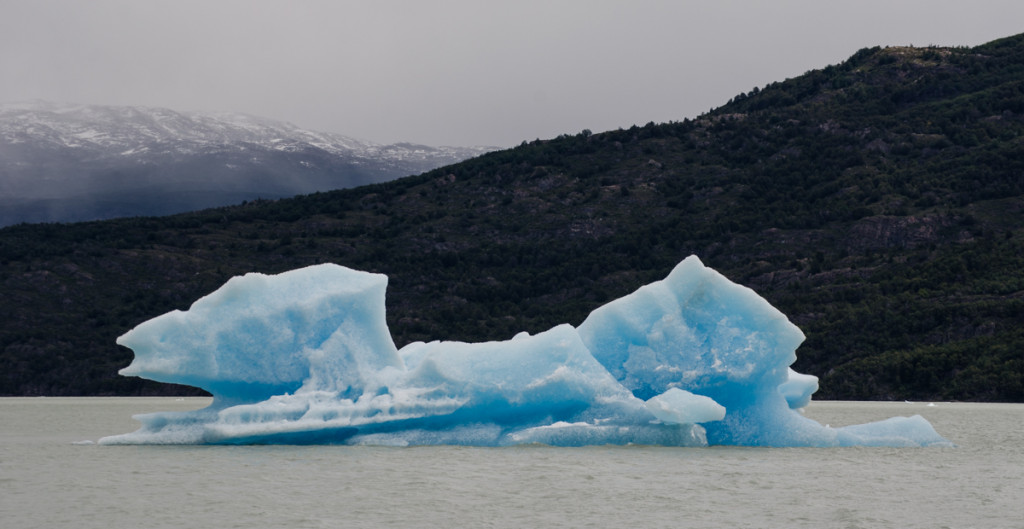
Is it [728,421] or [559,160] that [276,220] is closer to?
[559,160]

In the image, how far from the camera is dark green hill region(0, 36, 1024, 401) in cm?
4575

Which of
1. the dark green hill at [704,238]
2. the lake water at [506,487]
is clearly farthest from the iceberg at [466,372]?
the dark green hill at [704,238]

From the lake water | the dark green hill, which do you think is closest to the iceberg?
the lake water

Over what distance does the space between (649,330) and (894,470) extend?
408 centimetres

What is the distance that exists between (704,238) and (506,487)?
44498mm

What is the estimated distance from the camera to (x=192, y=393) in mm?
54250

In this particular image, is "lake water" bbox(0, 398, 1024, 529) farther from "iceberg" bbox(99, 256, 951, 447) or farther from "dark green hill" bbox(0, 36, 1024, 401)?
"dark green hill" bbox(0, 36, 1024, 401)

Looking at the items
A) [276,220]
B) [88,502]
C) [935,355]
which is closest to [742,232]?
[935,355]

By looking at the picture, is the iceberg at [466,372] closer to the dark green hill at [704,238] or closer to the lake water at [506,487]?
the lake water at [506,487]

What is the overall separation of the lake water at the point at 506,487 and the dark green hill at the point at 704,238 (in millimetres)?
25635

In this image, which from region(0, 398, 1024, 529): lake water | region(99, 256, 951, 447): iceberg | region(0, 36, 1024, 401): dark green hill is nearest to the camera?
region(0, 398, 1024, 529): lake water

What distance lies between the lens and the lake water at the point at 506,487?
12648mm

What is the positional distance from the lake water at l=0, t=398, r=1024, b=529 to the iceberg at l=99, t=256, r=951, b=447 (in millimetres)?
378

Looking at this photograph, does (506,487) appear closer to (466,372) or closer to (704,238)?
(466,372)
